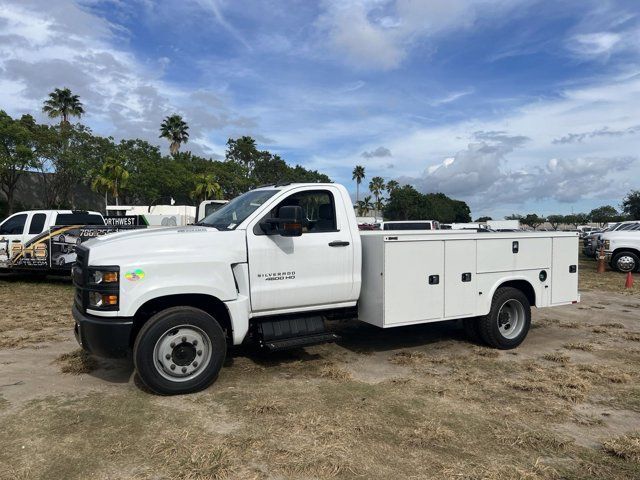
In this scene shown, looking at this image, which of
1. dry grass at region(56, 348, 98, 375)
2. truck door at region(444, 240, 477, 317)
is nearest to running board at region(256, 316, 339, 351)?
truck door at region(444, 240, 477, 317)

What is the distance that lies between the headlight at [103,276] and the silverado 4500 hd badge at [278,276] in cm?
144

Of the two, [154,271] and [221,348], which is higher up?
[154,271]

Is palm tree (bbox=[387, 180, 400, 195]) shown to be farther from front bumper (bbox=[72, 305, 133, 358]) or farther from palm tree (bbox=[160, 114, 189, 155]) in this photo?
front bumper (bbox=[72, 305, 133, 358])

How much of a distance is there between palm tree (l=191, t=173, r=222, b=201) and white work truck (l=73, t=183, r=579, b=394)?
41883 mm

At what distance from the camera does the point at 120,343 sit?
15.3 feet

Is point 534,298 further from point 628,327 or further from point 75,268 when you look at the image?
point 75,268

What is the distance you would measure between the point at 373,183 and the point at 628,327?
349 feet

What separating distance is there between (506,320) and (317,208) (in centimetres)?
323

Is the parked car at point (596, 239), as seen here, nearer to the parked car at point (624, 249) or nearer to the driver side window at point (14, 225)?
the parked car at point (624, 249)

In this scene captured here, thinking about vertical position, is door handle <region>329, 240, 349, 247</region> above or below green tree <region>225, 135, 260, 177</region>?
below

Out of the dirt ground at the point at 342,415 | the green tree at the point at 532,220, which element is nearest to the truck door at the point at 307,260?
the dirt ground at the point at 342,415

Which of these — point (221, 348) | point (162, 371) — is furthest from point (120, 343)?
point (221, 348)

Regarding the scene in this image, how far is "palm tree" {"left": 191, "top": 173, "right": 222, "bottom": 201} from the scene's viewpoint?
153 feet

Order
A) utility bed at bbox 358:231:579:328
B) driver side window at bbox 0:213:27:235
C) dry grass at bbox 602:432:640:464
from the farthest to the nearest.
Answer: driver side window at bbox 0:213:27:235 < utility bed at bbox 358:231:579:328 < dry grass at bbox 602:432:640:464
